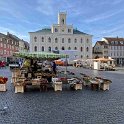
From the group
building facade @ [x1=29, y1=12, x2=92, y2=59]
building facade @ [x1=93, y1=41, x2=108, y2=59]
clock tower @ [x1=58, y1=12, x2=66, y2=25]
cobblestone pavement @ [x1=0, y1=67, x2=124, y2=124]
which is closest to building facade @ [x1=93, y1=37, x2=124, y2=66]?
building facade @ [x1=93, y1=41, x2=108, y2=59]

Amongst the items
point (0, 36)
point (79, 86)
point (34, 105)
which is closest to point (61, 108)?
point (34, 105)

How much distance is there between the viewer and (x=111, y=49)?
373 ft

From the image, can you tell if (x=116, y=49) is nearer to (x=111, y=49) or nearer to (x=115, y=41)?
(x=111, y=49)

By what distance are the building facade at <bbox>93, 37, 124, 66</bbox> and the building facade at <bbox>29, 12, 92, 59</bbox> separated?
Result: 26.1ft

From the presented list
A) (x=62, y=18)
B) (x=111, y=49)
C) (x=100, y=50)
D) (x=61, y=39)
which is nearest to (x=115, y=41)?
(x=111, y=49)

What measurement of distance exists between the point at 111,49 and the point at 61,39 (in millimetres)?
21999

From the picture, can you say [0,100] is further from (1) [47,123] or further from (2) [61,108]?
(1) [47,123]

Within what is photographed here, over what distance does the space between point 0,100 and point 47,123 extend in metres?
5.18

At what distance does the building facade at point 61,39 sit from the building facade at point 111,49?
794 cm

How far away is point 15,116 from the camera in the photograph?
10.5 m

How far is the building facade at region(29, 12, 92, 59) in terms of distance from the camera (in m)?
103

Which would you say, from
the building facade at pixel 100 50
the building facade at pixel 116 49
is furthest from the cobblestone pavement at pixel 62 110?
the building facade at pixel 116 49

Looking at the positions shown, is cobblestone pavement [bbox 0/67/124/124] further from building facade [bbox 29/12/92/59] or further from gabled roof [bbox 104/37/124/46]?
gabled roof [bbox 104/37/124/46]

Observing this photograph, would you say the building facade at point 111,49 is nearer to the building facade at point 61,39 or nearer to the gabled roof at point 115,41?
the gabled roof at point 115,41
